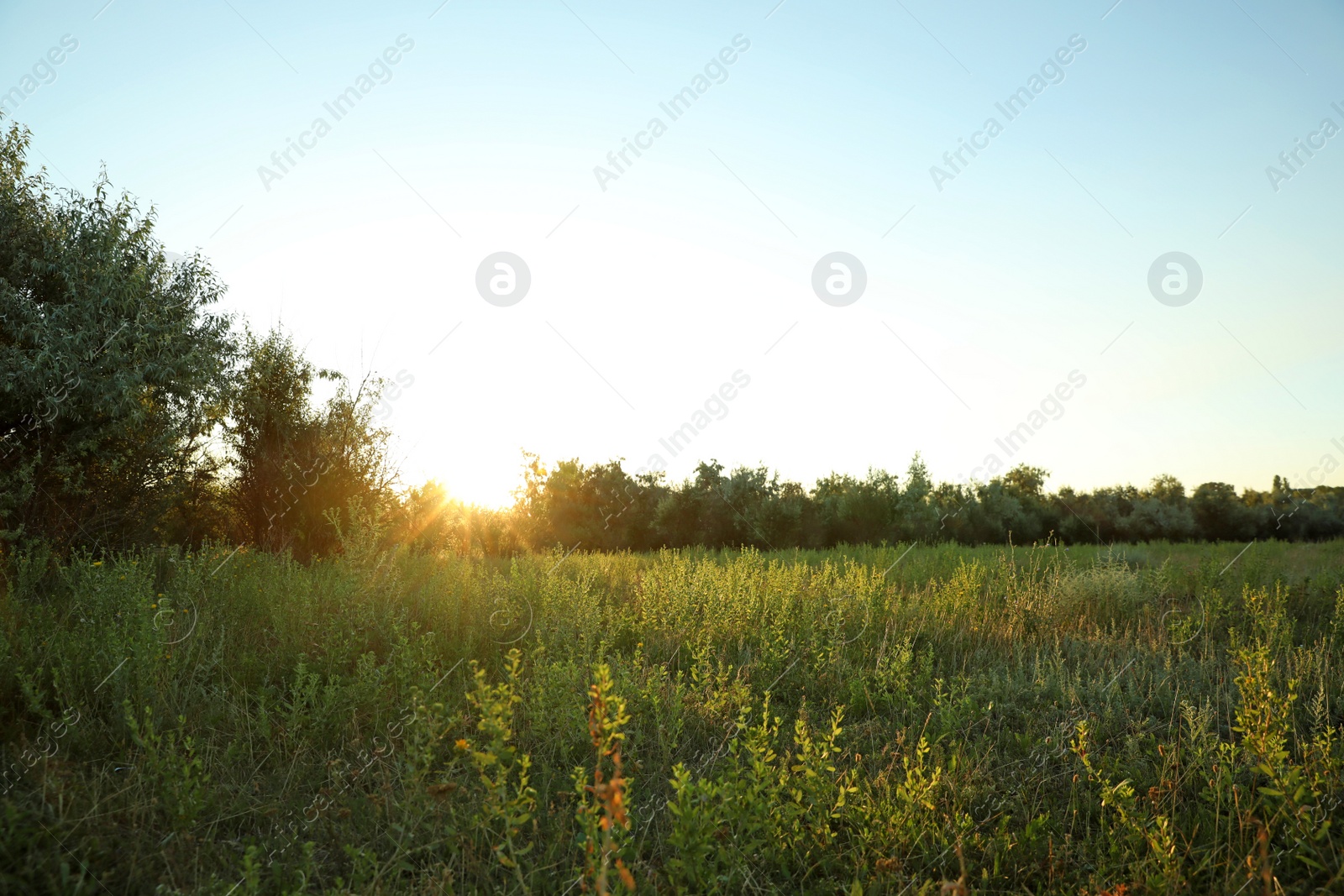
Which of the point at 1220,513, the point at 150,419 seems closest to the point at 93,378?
the point at 150,419

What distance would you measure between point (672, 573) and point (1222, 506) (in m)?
29.0

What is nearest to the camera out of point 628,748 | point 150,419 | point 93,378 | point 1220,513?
point 628,748

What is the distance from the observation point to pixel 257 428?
1184cm

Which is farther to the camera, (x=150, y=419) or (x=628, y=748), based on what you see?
(x=150, y=419)

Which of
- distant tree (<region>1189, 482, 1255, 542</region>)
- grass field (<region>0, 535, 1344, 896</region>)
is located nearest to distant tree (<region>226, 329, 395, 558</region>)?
grass field (<region>0, 535, 1344, 896</region>)

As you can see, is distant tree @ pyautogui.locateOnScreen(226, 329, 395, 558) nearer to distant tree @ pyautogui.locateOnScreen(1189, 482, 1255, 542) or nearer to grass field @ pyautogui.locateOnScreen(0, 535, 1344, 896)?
grass field @ pyautogui.locateOnScreen(0, 535, 1344, 896)

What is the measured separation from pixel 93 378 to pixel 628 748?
973cm

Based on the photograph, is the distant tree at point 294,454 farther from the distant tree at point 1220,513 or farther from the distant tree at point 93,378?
the distant tree at point 1220,513

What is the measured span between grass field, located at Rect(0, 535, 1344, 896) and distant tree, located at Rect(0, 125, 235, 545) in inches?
126

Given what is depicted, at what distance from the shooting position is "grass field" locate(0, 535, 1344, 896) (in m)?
2.53

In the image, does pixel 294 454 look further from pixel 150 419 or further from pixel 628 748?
pixel 628 748

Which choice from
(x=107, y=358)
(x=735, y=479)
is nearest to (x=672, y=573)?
(x=107, y=358)

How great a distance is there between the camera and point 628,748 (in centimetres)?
370

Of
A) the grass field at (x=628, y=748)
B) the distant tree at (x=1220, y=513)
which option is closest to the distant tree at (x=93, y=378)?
the grass field at (x=628, y=748)
